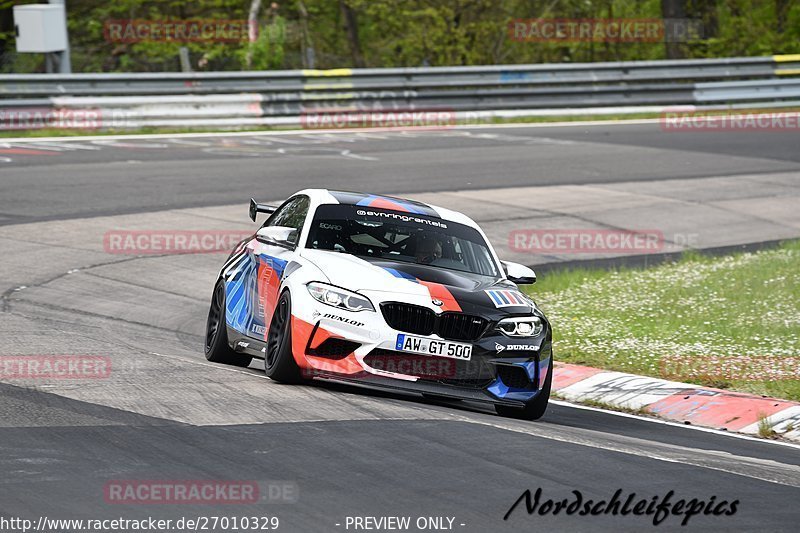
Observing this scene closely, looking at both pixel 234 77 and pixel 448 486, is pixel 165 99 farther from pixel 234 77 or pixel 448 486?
pixel 448 486

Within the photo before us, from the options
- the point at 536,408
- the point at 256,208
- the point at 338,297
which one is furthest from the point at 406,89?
the point at 338,297

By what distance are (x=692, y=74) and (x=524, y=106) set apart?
14.6 ft

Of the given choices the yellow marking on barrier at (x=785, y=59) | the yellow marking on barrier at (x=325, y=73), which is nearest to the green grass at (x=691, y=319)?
the yellow marking on barrier at (x=325, y=73)

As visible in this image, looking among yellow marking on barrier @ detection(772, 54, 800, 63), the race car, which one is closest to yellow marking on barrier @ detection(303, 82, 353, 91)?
yellow marking on barrier @ detection(772, 54, 800, 63)

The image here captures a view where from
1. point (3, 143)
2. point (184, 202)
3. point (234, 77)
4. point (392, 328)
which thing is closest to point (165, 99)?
point (234, 77)

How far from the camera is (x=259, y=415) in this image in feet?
26.1

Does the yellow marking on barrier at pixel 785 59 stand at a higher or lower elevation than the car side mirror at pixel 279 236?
higher

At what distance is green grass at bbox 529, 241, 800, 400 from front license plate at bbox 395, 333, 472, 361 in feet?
9.14

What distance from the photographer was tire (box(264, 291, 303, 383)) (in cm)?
904

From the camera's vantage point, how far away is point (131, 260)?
624 inches

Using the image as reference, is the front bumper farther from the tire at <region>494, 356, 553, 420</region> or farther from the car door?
the car door

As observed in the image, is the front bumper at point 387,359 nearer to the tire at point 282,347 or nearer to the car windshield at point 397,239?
the tire at point 282,347

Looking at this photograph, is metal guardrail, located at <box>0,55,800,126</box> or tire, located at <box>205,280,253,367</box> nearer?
tire, located at <box>205,280,253,367</box>

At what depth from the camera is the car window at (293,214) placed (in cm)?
1051
